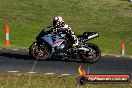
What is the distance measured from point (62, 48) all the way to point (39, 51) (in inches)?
37.5

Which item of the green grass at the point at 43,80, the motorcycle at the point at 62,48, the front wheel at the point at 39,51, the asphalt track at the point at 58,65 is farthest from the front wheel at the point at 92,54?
the green grass at the point at 43,80

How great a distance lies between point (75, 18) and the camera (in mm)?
39531

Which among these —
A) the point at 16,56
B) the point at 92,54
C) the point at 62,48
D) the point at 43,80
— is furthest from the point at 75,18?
the point at 43,80

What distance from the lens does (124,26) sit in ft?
126

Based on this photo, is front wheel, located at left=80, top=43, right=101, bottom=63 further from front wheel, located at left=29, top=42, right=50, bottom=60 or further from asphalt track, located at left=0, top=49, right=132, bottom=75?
front wheel, located at left=29, top=42, right=50, bottom=60

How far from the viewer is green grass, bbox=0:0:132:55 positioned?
32219mm

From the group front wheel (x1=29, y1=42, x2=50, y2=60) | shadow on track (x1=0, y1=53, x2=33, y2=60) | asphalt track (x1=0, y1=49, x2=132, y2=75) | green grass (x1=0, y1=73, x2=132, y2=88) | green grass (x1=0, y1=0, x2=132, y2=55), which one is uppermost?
green grass (x1=0, y1=73, x2=132, y2=88)

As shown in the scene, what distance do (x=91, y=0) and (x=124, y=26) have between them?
9.38m

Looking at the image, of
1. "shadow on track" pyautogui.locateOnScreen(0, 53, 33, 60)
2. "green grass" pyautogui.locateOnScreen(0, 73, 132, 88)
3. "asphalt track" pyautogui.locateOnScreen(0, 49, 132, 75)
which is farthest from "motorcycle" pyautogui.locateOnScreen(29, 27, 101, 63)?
"green grass" pyautogui.locateOnScreen(0, 73, 132, 88)

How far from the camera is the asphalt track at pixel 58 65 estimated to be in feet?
55.5

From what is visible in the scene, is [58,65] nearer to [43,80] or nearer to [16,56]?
[16,56]

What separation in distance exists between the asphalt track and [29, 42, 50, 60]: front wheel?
289 millimetres

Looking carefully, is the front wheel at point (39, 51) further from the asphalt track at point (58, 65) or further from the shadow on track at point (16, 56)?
the shadow on track at point (16, 56)

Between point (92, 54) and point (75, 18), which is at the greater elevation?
point (92, 54)
